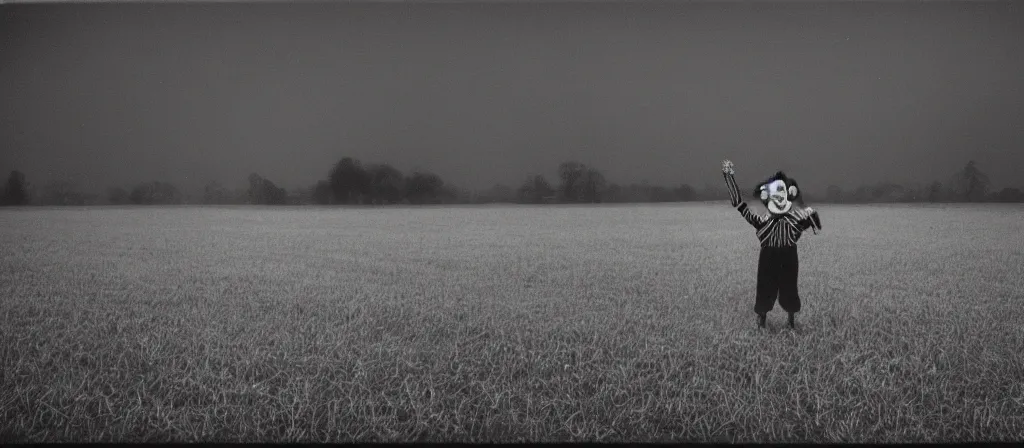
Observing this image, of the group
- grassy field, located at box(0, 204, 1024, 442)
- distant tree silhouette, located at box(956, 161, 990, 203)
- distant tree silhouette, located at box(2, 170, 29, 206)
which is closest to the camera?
grassy field, located at box(0, 204, 1024, 442)

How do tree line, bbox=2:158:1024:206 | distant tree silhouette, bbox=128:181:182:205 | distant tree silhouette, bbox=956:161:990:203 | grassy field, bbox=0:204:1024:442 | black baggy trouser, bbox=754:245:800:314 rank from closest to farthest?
1. grassy field, bbox=0:204:1024:442
2. black baggy trouser, bbox=754:245:800:314
3. distant tree silhouette, bbox=956:161:990:203
4. tree line, bbox=2:158:1024:206
5. distant tree silhouette, bbox=128:181:182:205

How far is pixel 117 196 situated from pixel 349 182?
2147 mm

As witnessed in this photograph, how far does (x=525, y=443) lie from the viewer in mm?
2367

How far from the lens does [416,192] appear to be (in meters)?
5.01

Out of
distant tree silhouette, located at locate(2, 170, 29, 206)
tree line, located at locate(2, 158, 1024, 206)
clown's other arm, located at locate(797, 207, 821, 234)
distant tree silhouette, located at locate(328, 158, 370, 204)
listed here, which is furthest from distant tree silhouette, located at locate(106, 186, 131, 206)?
clown's other arm, located at locate(797, 207, 821, 234)

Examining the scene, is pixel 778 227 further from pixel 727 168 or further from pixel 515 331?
pixel 515 331

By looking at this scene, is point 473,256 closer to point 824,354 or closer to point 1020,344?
point 824,354

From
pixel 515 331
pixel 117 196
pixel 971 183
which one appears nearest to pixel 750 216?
pixel 515 331

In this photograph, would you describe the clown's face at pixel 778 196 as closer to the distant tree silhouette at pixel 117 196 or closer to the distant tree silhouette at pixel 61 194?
the distant tree silhouette at pixel 117 196

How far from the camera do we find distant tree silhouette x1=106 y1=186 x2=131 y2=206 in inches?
191

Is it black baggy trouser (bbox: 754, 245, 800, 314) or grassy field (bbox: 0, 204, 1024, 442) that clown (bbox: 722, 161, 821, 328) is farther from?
A: grassy field (bbox: 0, 204, 1024, 442)

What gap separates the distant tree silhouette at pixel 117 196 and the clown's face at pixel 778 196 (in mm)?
5300

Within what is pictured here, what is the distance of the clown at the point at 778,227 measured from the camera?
9.73 feet

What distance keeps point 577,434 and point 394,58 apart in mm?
3334
